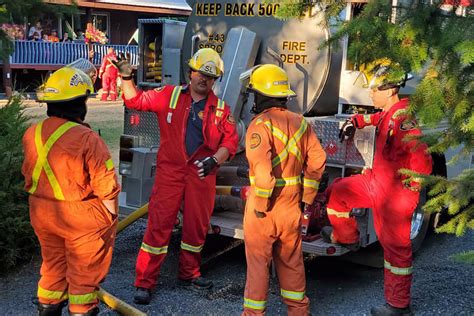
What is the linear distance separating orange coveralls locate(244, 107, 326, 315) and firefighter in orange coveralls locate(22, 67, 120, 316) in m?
0.88

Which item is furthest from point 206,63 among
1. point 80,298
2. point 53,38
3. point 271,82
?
point 53,38

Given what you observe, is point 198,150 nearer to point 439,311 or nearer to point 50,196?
point 50,196

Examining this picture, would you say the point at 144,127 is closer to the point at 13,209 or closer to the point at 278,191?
the point at 13,209

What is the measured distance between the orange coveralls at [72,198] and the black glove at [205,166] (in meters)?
0.81

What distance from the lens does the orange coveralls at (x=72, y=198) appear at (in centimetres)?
351

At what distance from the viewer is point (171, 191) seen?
15.1ft

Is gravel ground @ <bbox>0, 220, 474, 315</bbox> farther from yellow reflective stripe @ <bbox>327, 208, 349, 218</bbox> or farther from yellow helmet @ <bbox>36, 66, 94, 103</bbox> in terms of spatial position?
yellow helmet @ <bbox>36, 66, 94, 103</bbox>

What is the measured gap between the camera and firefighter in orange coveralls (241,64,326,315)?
3885mm

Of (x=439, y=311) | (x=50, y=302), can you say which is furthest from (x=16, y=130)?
(x=439, y=311)

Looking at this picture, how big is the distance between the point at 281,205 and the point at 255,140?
445mm

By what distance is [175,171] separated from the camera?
15.2ft

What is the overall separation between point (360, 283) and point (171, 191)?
1.78 metres

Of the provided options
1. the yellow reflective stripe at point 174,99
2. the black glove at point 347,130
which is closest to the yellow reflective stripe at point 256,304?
the black glove at point 347,130

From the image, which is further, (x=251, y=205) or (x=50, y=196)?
(x=251, y=205)
